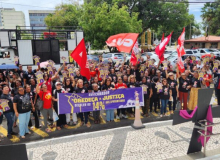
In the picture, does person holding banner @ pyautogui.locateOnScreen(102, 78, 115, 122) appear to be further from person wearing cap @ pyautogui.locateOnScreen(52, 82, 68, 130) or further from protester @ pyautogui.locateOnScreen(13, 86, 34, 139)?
protester @ pyautogui.locateOnScreen(13, 86, 34, 139)

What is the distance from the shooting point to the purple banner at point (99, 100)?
21.7 ft

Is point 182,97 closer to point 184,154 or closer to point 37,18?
point 184,154

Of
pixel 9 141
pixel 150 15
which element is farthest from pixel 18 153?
pixel 150 15

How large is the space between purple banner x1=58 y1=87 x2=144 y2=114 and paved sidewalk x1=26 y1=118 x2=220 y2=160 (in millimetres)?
939

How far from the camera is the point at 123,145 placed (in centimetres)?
543

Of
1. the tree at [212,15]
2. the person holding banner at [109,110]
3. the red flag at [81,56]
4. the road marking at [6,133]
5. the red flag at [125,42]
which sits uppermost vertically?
the tree at [212,15]

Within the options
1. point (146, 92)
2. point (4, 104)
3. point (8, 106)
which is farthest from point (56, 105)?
point (146, 92)

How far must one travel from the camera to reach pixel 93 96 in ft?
22.5

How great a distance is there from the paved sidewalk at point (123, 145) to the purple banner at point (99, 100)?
94 centimetres

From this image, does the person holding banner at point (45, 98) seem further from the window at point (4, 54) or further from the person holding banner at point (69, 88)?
the window at point (4, 54)

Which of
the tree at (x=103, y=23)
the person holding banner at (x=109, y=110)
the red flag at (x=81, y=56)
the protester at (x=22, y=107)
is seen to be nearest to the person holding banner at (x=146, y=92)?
the person holding banner at (x=109, y=110)

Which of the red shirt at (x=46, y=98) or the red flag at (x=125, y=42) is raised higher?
the red flag at (x=125, y=42)

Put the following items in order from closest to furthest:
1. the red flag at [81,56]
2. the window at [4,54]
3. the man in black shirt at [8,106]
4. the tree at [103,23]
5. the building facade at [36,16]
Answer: the man in black shirt at [8,106]
the red flag at [81,56]
the window at [4,54]
the tree at [103,23]
the building facade at [36,16]

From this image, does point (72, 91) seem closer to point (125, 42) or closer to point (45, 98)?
point (45, 98)
